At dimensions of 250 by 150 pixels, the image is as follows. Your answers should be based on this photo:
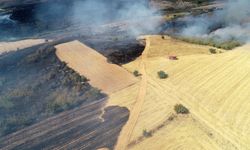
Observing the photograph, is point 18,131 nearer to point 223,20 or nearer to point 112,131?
point 112,131

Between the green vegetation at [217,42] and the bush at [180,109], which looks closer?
the bush at [180,109]

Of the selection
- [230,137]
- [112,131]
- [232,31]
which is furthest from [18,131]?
[232,31]

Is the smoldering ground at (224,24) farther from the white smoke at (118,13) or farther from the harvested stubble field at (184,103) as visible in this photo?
the white smoke at (118,13)

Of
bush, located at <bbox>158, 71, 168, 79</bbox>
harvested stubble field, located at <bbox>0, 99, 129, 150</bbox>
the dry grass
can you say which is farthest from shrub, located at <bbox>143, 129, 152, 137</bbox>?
bush, located at <bbox>158, 71, 168, 79</bbox>

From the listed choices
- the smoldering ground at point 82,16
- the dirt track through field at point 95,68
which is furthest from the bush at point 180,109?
the smoldering ground at point 82,16

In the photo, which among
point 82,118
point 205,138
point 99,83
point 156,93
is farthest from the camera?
point 99,83

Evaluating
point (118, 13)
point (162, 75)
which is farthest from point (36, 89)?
point (118, 13)
